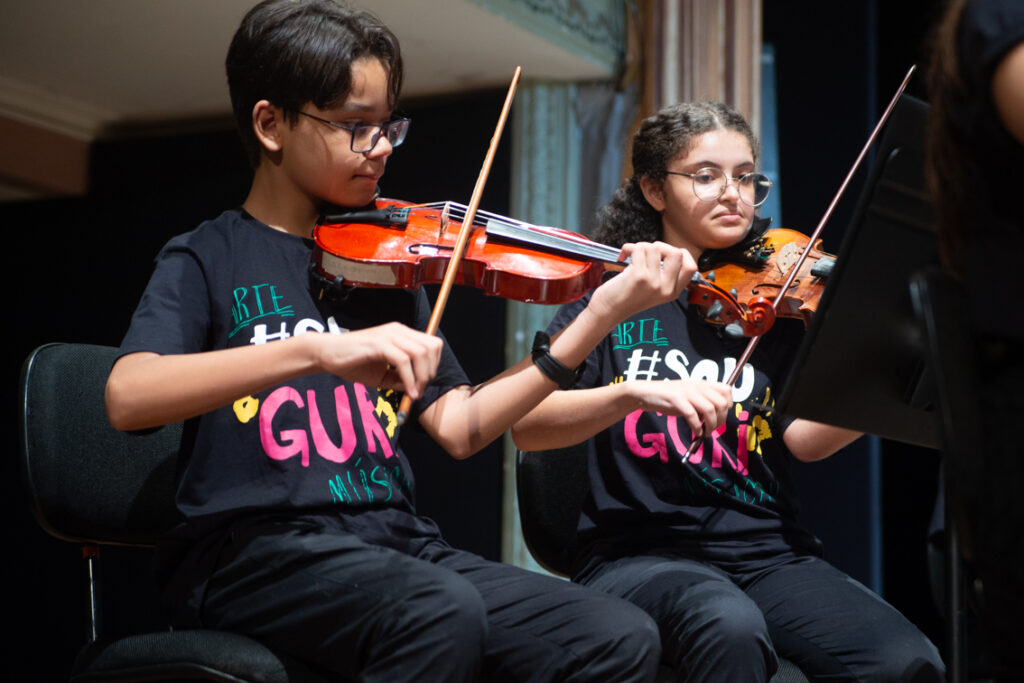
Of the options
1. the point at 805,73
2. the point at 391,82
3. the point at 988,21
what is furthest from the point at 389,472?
the point at 805,73

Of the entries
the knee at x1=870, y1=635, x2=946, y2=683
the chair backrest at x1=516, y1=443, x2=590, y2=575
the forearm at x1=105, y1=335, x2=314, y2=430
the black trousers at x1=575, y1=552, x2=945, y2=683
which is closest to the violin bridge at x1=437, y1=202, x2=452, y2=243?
the forearm at x1=105, y1=335, x2=314, y2=430

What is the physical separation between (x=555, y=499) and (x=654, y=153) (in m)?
0.63

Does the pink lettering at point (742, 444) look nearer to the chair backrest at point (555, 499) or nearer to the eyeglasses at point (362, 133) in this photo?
the chair backrest at point (555, 499)

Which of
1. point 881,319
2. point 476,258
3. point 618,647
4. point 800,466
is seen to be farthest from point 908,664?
point 800,466

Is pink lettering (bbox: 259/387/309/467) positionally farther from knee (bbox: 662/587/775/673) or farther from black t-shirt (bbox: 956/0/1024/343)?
black t-shirt (bbox: 956/0/1024/343)

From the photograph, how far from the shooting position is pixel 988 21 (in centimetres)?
78

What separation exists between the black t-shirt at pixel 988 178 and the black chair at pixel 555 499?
2.75ft

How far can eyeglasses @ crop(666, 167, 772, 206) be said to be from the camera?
1.65m

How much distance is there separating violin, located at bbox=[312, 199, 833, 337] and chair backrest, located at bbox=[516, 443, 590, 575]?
312mm

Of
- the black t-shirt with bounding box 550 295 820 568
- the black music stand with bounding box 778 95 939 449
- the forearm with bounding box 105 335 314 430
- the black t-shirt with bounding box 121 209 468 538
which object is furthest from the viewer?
the black t-shirt with bounding box 550 295 820 568

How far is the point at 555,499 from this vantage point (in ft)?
5.17

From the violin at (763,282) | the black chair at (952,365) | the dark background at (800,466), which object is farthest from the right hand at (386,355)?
the dark background at (800,466)

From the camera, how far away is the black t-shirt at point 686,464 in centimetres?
147

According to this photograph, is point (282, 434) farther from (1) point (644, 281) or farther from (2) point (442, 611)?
(1) point (644, 281)
